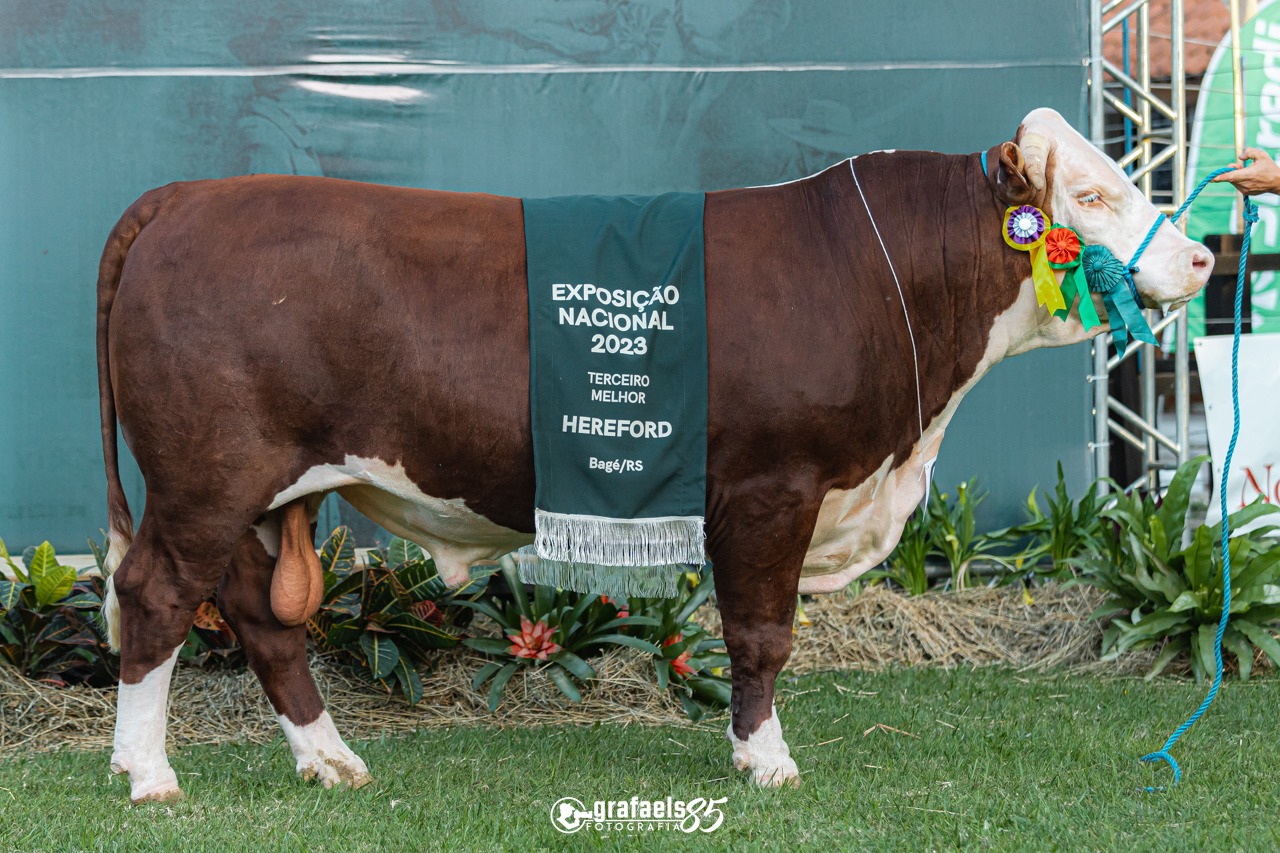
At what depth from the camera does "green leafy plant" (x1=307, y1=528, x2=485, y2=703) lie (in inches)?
186

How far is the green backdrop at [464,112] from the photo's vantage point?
6047 mm

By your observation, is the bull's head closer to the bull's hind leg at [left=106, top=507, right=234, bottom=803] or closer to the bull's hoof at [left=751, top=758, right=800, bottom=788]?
the bull's hoof at [left=751, top=758, right=800, bottom=788]

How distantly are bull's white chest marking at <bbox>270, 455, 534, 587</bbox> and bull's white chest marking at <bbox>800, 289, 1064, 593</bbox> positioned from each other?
0.94m

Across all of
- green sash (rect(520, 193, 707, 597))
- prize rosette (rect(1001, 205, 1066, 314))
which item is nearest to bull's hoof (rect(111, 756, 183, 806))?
green sash (rect(520, 193, 707, 597))

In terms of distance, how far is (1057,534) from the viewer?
6090 millimetres

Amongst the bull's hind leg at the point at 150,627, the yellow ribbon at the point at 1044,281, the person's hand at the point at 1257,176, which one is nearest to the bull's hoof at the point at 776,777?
the yellow ribbon at the point at 1044,281

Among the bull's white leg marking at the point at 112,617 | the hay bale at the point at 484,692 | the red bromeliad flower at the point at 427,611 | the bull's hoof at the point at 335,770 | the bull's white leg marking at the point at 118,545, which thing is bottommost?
the hay bale at the point at 484,692

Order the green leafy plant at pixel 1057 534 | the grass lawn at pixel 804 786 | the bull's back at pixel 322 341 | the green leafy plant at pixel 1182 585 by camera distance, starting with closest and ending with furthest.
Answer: the grass lawn at pixel 804 786, the bull's back at pixel 322 341, the green leafy plant at pixel 1182 585, the green leafy plant at pixel 1057 534

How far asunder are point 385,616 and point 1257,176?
3.37 metres

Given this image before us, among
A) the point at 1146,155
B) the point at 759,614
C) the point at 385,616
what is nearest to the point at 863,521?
the point at 759,614

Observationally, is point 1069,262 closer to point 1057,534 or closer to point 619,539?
point 619,539

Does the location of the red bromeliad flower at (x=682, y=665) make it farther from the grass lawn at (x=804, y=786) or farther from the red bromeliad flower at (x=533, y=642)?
the red bromeliad flower at (x=533, y=642)

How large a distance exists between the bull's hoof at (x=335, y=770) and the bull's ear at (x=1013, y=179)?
258cm

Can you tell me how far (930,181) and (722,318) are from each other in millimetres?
787
